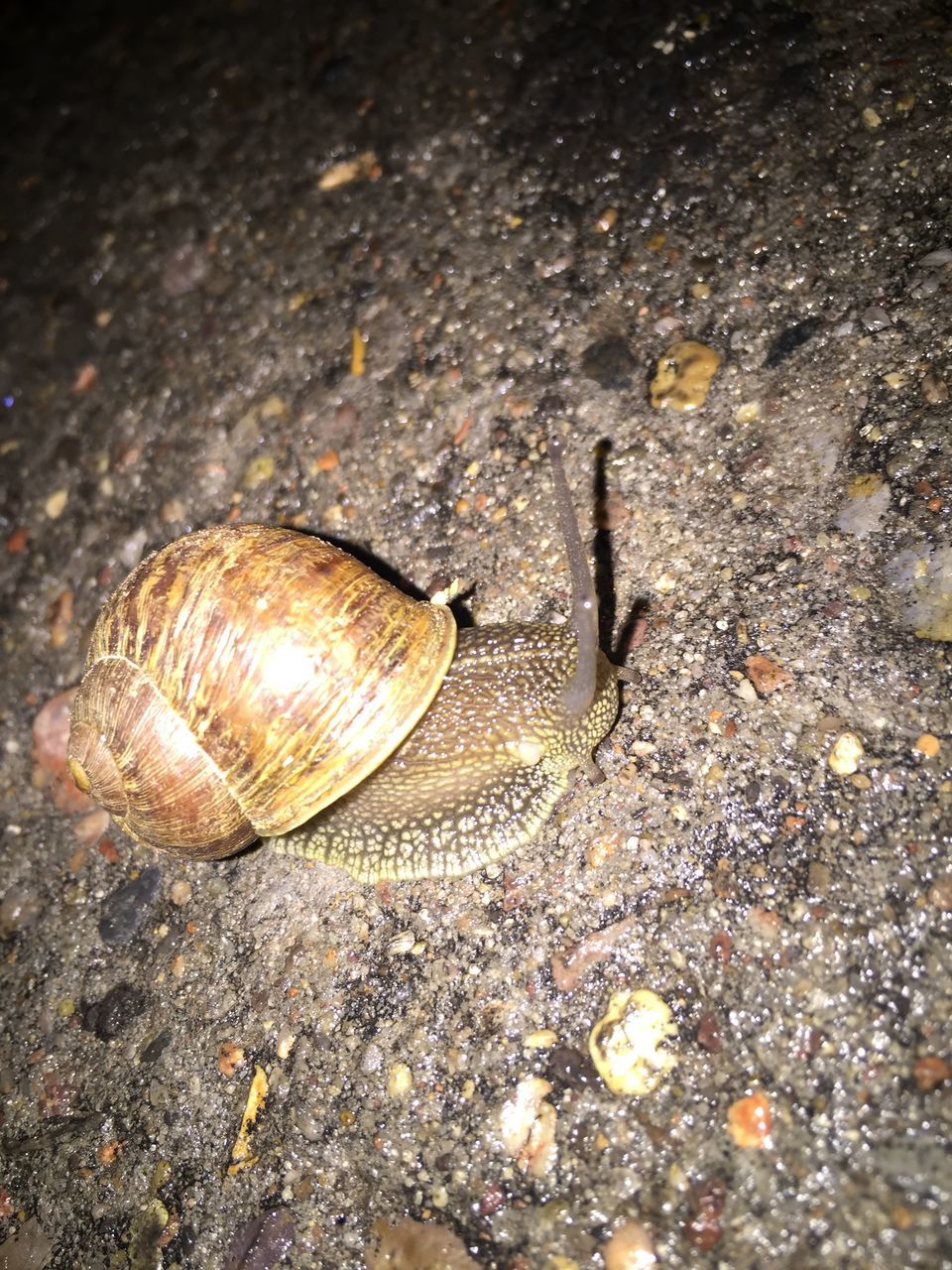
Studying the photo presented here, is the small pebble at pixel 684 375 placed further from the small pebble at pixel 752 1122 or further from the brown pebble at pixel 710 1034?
the small pebble at pixel 752 1122

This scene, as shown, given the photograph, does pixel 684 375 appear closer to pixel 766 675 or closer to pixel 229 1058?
pixel 766 675

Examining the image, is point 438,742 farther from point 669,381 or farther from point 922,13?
point 922,13

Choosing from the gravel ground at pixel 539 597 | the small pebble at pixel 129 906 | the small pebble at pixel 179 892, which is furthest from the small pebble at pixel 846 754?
the small pebble at pixel 129 906

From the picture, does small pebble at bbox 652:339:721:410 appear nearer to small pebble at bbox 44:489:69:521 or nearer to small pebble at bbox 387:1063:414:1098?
small pebble at bbox 387:1063:414:1098

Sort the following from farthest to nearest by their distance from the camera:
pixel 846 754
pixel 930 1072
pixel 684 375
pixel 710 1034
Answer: pixel 684 375 < pixel 846 754 < pixel 710 1034 < pixel 930 1072

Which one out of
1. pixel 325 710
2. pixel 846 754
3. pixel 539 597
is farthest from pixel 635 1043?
pixel 539 597

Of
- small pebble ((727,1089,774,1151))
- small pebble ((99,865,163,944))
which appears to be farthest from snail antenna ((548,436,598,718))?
small pebble ((99,865,163,944))
